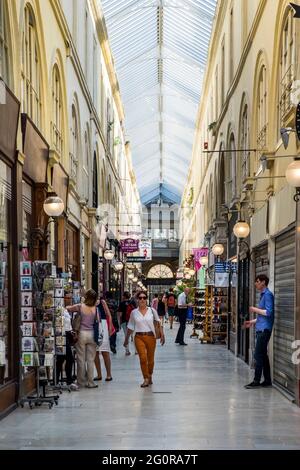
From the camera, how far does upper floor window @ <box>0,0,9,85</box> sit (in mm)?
9852

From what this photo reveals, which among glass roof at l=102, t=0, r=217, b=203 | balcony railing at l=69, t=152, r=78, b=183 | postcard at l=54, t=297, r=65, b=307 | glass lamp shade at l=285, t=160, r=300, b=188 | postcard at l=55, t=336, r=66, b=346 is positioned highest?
glass roof at l=102, t=0, r=217, b=203

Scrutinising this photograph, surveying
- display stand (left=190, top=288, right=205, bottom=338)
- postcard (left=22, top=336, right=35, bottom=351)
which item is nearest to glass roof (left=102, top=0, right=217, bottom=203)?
display stand (left=190, top=288, right=205, bottom=338)

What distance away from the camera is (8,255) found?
9648 mm

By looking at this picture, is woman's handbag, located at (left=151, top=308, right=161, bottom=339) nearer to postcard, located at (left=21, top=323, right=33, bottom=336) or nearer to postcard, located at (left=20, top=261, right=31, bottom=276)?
postcard, located at (left=21, top=323, right=33, bottom=336)

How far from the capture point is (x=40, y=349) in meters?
9.91

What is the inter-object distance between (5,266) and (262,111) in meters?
6.98

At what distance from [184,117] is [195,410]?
35878mm

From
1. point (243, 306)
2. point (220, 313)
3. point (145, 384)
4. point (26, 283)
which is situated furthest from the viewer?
point (220, 313)

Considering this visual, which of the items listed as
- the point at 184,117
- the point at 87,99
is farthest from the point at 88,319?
the point at 184,117

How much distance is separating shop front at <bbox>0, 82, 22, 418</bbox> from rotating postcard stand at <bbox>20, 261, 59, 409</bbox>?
156 millimetres

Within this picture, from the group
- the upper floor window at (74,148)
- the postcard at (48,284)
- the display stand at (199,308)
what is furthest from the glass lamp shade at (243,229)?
the display stand at (199,308)

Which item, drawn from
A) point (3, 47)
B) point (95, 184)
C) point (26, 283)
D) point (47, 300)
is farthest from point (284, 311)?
point (95, 184)

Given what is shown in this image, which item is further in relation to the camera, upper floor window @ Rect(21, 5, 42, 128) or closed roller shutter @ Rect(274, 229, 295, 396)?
upper floor window @ Rect(21, 5, 42, 128)

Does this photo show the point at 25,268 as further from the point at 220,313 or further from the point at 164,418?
the point at 220,313
